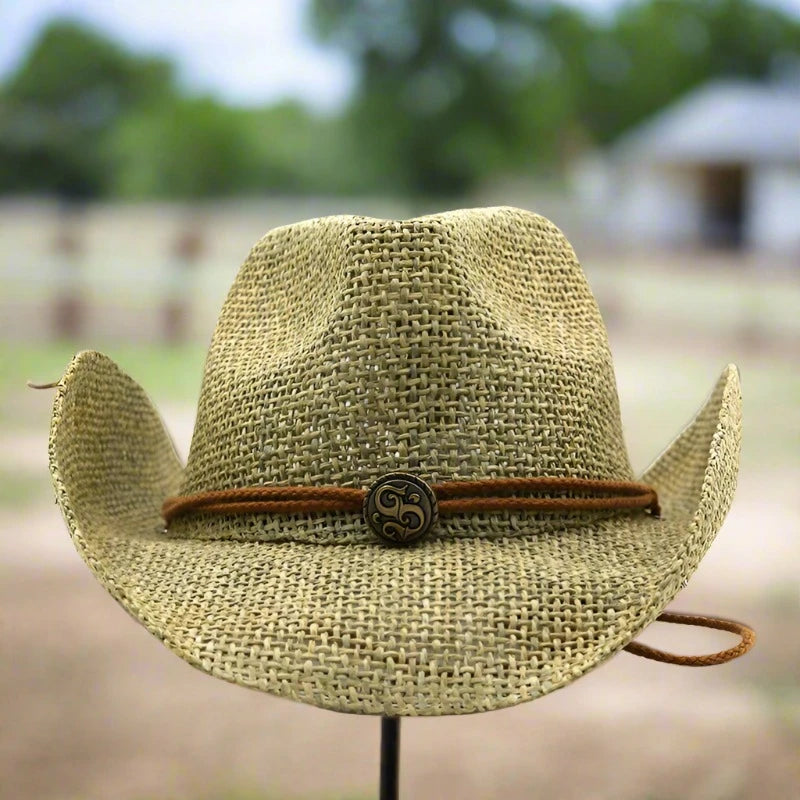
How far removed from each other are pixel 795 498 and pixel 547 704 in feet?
2.52

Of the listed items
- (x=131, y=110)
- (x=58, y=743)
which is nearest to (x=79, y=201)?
(x=131, y=110)

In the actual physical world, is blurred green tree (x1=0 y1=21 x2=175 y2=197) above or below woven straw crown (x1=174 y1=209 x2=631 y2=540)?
above

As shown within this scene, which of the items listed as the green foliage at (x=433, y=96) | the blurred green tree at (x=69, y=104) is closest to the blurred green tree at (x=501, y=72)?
the green foliage at (x=433, y=96)

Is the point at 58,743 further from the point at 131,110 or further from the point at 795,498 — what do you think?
the point at 131,110

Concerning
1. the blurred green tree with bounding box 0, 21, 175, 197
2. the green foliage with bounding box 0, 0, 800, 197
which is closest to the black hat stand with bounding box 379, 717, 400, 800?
the blurred green tree with bounding box 0, 21, 175, 197

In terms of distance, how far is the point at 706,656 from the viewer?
59 centimetres

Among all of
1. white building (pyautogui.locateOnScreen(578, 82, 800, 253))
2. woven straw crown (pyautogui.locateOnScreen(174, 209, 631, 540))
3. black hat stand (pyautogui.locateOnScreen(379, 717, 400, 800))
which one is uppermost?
white building (pyautogui.locateOnScreen(578, 82, 800, 253))

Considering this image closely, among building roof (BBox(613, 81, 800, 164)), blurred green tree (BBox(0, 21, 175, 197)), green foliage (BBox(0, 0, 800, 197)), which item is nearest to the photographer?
blurred green tree (BBox(0, 21, 175, 197))

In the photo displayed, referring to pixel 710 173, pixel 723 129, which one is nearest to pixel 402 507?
pixel 723 129

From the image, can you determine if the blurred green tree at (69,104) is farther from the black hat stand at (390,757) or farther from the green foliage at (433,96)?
the black hat stand at (390,757)

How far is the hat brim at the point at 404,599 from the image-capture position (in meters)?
0.49

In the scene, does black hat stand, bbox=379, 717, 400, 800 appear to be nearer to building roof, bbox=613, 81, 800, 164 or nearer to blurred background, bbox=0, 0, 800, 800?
blurred background, bbox=0, 0, 800, 800

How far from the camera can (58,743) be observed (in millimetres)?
1491

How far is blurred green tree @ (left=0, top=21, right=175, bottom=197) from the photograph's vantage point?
9.53ft
